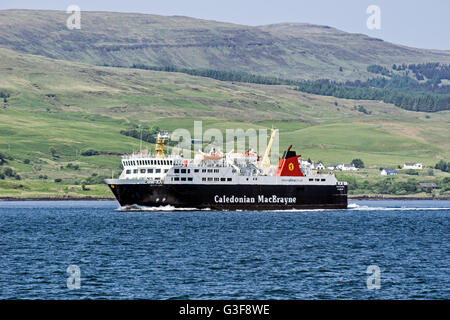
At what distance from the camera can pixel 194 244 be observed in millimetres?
57094

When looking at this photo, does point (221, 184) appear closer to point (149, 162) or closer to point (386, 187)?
point (149, 162)

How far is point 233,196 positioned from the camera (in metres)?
97.5

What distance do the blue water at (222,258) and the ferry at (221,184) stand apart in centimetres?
1057

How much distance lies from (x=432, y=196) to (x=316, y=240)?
461 ft

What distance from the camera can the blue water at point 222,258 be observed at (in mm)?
36875

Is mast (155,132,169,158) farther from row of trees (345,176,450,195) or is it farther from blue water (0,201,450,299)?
row of trees (345,176,450,195)

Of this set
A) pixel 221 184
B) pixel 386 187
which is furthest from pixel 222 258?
pixel 386 187

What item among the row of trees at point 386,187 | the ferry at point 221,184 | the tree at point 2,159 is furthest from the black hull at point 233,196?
the tree at point 2,159

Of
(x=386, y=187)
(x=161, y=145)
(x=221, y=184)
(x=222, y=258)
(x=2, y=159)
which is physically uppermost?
(x=161, y=145)

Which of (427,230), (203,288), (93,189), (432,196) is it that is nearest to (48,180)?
(93,189)

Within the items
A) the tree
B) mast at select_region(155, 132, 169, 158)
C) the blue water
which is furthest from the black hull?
the tree

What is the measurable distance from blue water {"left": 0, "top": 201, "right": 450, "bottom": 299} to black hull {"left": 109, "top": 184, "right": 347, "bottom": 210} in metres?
10.4

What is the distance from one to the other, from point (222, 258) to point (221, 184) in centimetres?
4699

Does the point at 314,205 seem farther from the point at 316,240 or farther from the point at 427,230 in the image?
the point at 316,240
